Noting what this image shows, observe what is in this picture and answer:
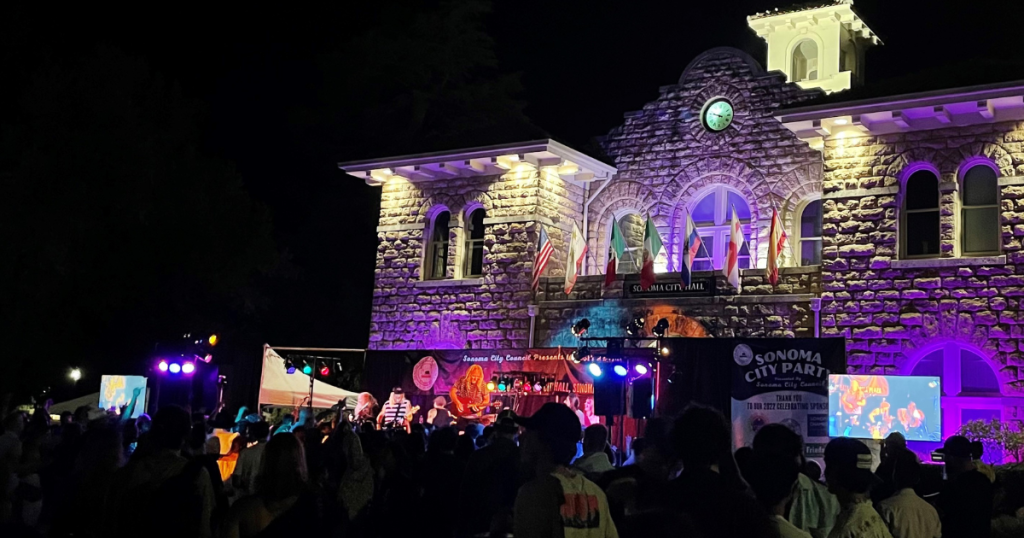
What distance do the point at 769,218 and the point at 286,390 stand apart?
10.2m

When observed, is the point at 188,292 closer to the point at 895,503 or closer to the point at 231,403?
the point at 231,403

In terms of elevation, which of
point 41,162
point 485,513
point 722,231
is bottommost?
point 485,513

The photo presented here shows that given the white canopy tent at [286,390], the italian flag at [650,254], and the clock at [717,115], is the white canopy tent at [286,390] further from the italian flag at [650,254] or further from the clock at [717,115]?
the clock at [717,115]

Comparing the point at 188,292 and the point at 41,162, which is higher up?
the point at 41,162

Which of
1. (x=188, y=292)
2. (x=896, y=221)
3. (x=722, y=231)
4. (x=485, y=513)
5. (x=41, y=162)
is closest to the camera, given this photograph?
(x=485, y=513)

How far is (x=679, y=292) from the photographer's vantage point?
2105 centimetres

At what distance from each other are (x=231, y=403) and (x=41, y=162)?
394 inches

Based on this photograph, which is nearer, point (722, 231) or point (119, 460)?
point (119, 460)

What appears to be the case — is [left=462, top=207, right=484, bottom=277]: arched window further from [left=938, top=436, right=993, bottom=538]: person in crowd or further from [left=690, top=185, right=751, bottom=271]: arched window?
[left=938, top=436, right=993, bottom=538]: person in crowd

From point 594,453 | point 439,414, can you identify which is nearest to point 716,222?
point 439,414

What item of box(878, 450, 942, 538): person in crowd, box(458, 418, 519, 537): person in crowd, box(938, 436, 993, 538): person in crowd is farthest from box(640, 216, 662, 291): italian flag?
box(878, 450, 942, 538): person in crowd

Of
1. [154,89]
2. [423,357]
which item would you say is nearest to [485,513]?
[423,357]

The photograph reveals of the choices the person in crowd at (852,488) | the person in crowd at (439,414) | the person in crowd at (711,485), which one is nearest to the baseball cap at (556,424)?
the person in crowd at (711,485)

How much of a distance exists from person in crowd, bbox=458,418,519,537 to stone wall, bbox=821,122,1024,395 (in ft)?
40.1
